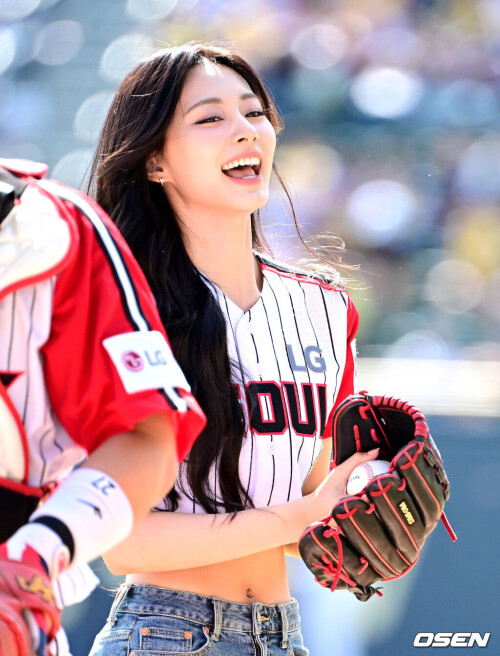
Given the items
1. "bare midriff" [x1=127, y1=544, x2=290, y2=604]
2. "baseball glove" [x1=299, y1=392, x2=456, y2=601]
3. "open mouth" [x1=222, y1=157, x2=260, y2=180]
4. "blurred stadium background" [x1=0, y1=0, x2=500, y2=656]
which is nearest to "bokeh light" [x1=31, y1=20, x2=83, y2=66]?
"blurred stadium background" [x1=0, y1=0, x2=500, y2=656]

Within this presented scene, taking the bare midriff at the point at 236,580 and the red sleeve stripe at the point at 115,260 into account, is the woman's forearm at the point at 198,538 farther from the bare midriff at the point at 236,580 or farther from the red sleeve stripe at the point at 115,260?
the red sleeve stripe at the point at 115,260

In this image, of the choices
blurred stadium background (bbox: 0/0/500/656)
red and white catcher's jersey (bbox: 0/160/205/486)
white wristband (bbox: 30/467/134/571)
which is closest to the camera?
white wristband (bbox: 30/467/134/571)

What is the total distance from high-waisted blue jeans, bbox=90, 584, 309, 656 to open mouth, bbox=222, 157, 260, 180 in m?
0.85

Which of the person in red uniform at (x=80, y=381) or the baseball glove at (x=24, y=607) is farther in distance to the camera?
the person in red uniform at (x=80, y=381)

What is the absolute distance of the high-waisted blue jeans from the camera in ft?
5.70

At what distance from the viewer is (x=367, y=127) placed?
3521 mm

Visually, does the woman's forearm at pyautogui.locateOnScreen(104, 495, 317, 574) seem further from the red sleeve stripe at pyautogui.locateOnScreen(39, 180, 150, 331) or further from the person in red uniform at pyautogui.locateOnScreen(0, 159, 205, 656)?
the red sleeve stripe at pyautogui.locateOnScreen(39, 180, 150, 331)

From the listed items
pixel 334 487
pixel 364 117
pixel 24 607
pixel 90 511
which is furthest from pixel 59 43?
pixel 24 607

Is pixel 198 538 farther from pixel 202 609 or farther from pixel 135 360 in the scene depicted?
pixel 135 360

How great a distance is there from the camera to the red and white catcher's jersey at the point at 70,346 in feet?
3.45

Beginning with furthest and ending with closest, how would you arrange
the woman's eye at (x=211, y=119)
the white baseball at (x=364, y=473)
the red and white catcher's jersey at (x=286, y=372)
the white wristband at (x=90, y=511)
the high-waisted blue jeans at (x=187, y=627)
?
the woman's eye at (x=211, y=119), the red and white catcher's jersey at (x=286, y=372), the white baseball at (x=364, y=473), the high-waisted blue jeans at (x=187, y=627), the white wristband at (x=90, y=511)

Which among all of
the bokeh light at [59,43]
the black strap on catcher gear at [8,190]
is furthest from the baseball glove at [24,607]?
the bokeh light at [59,43]

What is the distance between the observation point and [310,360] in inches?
82.2

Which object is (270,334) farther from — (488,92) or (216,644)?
(488,92)
